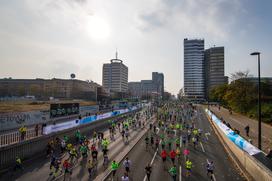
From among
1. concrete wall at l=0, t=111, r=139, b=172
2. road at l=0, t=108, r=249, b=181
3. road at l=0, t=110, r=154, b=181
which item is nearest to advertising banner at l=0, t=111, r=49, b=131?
concrete wall at l=0, t=111, r=139, b=172

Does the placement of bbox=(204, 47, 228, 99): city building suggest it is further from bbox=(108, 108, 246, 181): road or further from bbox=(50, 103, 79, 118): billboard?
bbox=(108, 108, 246, 181): road

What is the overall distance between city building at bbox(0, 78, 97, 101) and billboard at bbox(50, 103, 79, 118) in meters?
92.6

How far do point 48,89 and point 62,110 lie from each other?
429 feet

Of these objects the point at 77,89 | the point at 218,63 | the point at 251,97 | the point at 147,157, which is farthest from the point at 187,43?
the point at 147,157

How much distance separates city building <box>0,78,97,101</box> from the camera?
14088cm

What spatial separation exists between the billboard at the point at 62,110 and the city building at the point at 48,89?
304 ft

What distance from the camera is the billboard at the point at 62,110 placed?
37003 millimetres

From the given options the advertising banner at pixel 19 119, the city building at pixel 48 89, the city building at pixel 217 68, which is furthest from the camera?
the city building at pixel 217 68

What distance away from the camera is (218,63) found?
638 feet

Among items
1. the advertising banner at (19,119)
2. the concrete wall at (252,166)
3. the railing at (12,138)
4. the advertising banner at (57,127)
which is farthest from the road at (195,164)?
the advertising banner at (19,119)

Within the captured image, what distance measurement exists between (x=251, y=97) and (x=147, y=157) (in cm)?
5137

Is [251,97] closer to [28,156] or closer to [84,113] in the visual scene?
[84,113]

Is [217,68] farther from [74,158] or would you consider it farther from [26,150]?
[26,150]

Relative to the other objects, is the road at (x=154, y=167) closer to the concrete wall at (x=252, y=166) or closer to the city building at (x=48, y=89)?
the concrete wall at (x=252, y=166)
